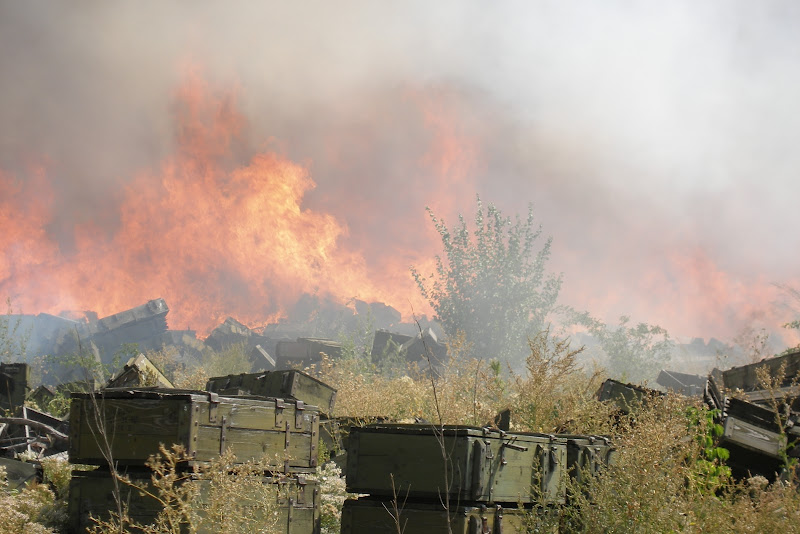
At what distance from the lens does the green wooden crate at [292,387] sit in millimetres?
10789

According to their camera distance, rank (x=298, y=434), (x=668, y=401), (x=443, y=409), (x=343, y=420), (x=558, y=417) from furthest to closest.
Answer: (x=343, y=420), (x=443, y=409), (x=558, y=417), (x=668, y=401), (x=298, y=434)

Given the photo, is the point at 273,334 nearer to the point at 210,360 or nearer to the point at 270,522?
the point at 210,360

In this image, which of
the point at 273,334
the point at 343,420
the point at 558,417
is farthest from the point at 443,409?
the point at 273,334

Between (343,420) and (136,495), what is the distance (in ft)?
17.3

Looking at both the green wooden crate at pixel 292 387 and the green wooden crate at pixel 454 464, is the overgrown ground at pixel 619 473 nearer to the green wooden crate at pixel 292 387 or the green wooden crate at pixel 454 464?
the green wooden crate at pixel 454 464

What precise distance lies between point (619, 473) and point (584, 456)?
649 millimetres

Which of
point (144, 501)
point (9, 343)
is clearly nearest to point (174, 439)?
point (144, 501)

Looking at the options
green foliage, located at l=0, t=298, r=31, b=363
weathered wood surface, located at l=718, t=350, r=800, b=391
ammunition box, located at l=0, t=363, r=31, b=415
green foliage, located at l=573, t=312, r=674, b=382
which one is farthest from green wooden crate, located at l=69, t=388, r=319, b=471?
green foliage, located at l=573, t=312, r=674, b=382

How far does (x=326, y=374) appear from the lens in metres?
14.8

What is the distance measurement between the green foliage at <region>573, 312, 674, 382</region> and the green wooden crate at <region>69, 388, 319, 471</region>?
89.2 ft

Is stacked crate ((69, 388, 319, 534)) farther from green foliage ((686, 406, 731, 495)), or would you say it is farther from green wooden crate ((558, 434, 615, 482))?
green foliage ((686, 406, 731, 495))

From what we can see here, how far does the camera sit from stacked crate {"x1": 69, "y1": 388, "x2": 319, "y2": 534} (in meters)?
5.83

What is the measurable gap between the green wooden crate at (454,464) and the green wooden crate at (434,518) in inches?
3.6

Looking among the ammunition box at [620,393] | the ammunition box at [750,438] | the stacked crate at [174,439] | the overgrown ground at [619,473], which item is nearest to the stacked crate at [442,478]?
the overgrown ground at [619,473]
